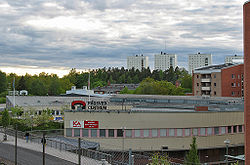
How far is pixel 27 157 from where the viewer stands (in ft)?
104

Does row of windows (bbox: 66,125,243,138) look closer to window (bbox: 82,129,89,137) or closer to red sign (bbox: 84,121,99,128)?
window (bbox: 82,129,89,137)

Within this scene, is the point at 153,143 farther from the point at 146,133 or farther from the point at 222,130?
the point at 222,130

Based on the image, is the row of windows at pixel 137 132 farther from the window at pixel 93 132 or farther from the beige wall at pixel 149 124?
the beige wall at pixel 149 124

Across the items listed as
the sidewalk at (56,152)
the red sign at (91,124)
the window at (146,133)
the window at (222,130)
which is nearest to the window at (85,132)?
the red sign at (91,124)

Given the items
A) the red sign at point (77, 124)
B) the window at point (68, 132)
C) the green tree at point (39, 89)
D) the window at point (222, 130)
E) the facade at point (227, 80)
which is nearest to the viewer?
the red sign at point (77, 124)

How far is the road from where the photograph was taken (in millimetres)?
29750

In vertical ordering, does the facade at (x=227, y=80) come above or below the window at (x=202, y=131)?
above

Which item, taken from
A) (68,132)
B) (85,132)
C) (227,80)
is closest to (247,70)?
(85,132)

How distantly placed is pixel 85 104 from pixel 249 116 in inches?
1150

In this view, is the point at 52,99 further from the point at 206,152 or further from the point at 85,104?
the point at 206,152

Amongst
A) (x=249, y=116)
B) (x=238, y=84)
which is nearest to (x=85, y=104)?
(x=249, y=116)

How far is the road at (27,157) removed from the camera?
97.6 feet

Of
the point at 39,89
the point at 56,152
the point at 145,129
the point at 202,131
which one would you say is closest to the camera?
the point at 56,152

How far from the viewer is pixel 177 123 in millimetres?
42750
